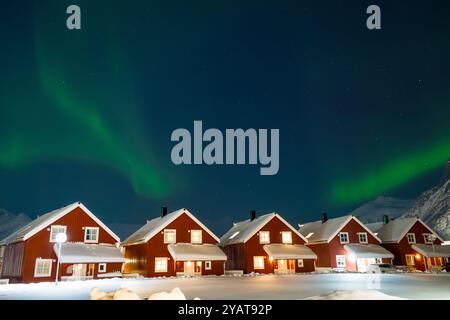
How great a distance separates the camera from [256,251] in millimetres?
46719

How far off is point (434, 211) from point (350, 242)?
158 meters

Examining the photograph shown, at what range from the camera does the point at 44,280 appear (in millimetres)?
35656

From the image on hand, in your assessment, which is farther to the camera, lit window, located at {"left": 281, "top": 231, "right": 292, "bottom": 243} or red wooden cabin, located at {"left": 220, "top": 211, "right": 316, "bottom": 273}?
lit window, located at {"left": 281, "top": 231, "right": 292, "bottom": 243}

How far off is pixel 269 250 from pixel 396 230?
21003 mm

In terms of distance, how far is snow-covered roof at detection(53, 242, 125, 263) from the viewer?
3565cm

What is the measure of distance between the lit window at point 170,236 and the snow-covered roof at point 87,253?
18.9 ft

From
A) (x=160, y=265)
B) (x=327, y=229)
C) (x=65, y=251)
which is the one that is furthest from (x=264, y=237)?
(x=65, y=251)

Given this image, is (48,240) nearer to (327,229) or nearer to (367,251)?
(327,229)

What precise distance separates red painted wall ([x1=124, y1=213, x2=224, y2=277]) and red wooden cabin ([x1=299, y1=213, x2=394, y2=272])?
575 inches

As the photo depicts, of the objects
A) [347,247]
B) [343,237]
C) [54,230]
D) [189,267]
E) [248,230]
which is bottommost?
[189,267]

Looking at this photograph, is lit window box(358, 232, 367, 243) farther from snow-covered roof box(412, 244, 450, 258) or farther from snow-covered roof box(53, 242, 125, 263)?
snow-covered roof box(53, 242, 125, 263)

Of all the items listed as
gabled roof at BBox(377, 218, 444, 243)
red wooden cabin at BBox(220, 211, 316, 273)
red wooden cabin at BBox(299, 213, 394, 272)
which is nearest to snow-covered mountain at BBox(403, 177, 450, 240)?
gabled roof at BBox(377, 218, 444, 243)
